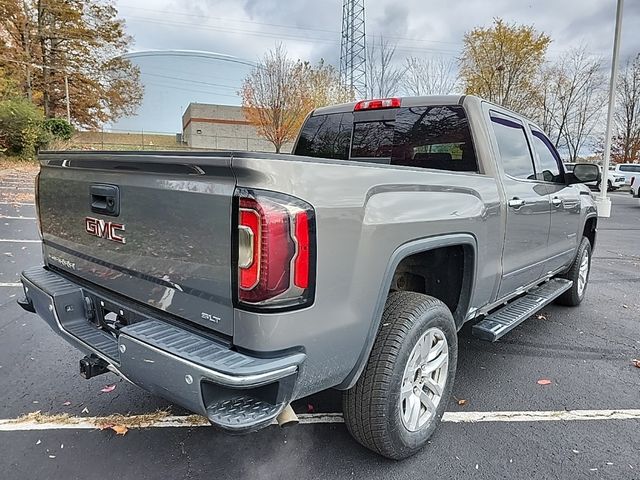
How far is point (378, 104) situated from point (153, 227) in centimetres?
224

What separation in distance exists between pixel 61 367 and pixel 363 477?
2.43m

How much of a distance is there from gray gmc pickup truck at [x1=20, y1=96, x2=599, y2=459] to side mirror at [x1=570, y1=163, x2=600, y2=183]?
50.0 inches

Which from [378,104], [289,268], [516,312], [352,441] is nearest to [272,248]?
[289,268]

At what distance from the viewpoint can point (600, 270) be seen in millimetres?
7375

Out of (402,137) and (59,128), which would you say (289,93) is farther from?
(402,137)

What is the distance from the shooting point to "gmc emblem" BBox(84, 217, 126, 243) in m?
2.18

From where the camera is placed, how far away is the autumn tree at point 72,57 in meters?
25.3

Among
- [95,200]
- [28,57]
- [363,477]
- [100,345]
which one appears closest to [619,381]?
[363,477]

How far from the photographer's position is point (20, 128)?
21078mm

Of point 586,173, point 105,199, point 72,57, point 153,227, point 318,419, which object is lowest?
point 318,419

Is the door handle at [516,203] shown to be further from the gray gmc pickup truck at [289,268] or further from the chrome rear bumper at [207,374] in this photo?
the chrome rear bumper at [207,374]

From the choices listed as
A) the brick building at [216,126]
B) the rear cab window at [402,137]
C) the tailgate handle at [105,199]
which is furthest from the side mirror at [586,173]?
the brick building at [216,126]

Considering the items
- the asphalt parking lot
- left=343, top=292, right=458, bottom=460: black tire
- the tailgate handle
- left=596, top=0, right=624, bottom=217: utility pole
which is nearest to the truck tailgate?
the tailgate handle

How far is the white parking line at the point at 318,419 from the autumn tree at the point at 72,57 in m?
27.4
